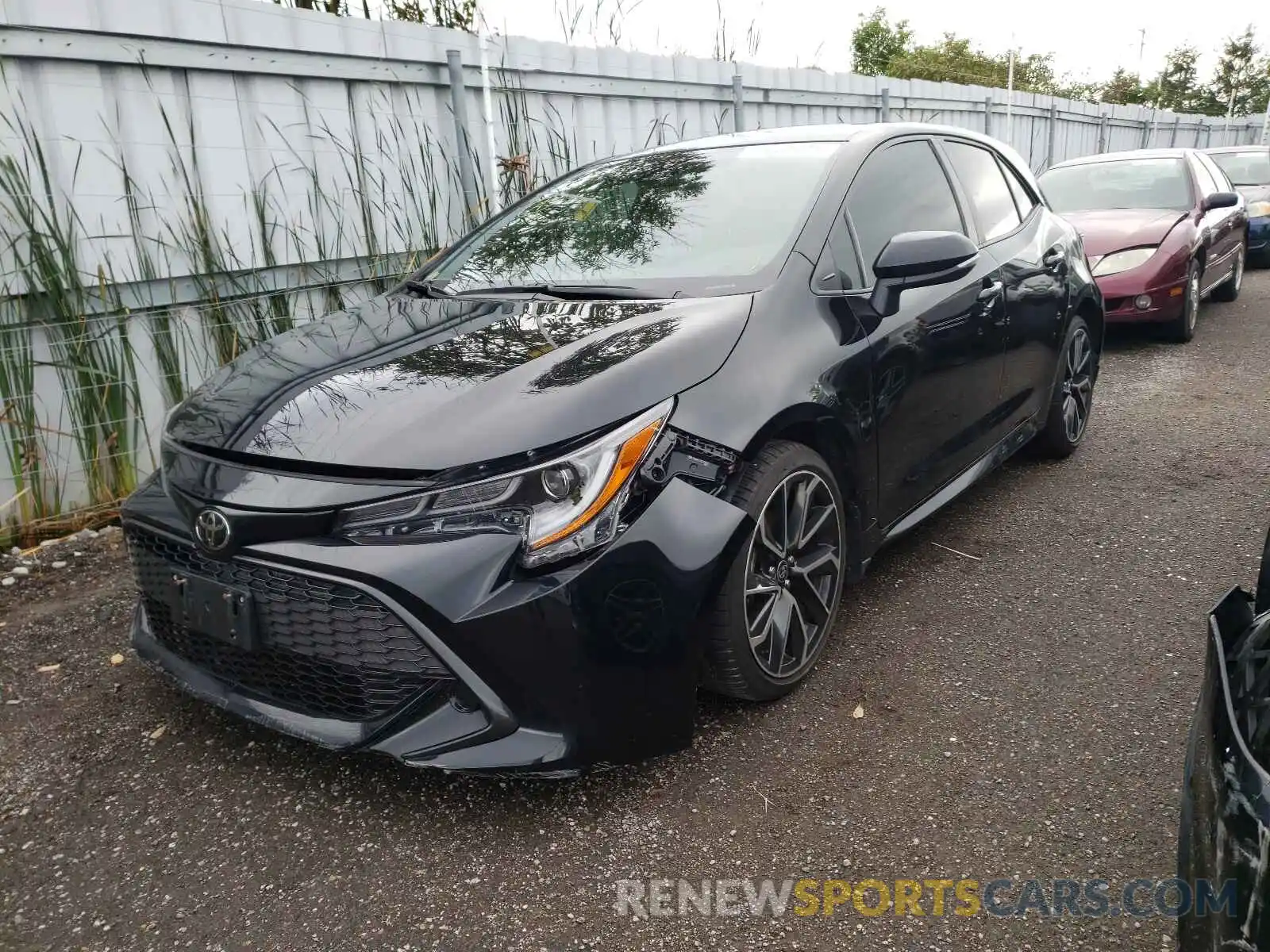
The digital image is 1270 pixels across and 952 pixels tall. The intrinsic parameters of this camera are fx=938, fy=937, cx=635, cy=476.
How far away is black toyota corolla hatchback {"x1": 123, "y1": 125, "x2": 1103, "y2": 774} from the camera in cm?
196

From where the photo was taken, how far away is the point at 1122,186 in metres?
7.61

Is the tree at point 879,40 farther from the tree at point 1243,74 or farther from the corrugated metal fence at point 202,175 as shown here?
the corrugated metal fence at point 202,175

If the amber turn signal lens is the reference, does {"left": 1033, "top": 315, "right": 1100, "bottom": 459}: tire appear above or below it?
below

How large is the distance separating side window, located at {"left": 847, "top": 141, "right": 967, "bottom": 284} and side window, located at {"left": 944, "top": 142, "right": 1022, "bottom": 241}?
184 millimetres

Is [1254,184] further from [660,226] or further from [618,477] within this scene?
[618,477]

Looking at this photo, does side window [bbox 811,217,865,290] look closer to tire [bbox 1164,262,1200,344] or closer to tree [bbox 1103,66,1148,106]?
tire [bbox 1164,262,1200,344]

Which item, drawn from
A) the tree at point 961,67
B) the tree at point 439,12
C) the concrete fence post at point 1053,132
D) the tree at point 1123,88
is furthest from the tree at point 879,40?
the tree at point 439,12

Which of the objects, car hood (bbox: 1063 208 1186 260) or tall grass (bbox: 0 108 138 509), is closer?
tall grass (bbox: 0 108 138 509)

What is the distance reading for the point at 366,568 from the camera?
1915mm

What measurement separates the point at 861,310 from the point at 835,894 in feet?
5.27

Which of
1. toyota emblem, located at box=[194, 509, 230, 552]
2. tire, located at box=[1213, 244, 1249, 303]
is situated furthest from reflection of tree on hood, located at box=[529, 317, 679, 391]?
tire, located at box=[1213, 244, 1249, 303]

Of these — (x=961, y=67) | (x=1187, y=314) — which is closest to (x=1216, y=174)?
(x=1187, y=314)

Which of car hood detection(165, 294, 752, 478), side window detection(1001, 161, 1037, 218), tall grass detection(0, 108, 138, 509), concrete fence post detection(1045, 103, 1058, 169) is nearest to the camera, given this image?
car hood detection(165, 294, 752, 478)

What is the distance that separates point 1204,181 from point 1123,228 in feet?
5.04
